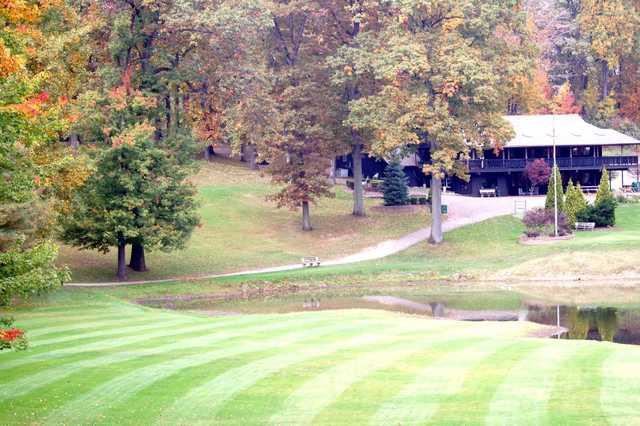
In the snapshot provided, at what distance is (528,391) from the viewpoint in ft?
63.8

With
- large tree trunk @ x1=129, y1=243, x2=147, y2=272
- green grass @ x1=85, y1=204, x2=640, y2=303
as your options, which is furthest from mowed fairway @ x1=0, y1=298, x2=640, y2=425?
large tree trunk @ x1=129, y1=243, x2=147, y2=272

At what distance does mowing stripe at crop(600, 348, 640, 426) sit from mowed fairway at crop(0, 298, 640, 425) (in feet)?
0.08

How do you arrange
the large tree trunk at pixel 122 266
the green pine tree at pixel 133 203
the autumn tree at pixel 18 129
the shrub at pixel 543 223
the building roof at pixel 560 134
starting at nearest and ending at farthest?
the autumn tree at pixel 18 129
the green pine tree at pixel 133 203
the large tree trunk at pixel 122 266
the shrub at pixel 543 223
the building roof at pixel 560 134

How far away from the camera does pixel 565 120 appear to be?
7844cm

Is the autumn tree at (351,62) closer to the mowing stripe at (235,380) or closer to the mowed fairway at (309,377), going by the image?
the mowed fairway at (309,377)

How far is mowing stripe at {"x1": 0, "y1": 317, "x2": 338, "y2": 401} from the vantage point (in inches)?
779

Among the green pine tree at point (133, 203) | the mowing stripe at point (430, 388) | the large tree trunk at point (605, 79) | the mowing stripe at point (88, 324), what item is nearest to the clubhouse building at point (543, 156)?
the large tree trunk at point (605, 79)

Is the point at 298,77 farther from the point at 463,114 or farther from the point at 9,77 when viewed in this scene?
the point at 9,77

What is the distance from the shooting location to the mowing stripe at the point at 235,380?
18.2m

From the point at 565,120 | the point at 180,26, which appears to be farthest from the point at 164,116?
the point at 565,120

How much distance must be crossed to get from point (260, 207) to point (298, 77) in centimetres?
1068

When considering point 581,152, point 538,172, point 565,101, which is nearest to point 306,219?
point 538,172

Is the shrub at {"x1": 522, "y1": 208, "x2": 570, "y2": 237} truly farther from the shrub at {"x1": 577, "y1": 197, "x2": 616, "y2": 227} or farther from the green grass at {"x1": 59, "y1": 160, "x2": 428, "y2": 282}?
the green grass at {"x1": 59, "y1": 160, "x2": 428, "y2": 282}

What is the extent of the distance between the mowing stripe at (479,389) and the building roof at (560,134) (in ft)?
166
